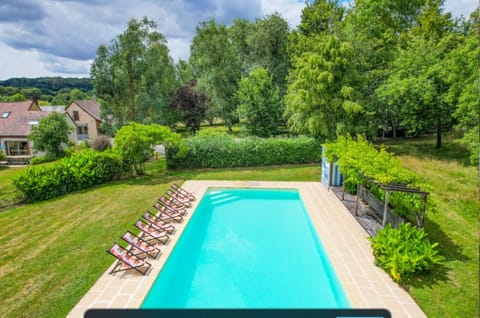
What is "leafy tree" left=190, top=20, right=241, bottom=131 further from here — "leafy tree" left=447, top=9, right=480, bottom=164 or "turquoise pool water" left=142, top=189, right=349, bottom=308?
"turquoise pool water" left=142, top=189, right=349, bottom=308

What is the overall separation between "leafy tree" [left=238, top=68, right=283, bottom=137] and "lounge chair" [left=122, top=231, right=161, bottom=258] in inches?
610

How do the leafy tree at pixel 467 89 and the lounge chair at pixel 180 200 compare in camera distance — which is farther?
the leafy tree at pixel 467 89

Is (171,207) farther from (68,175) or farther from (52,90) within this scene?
(52,90)

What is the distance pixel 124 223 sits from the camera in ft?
34.1

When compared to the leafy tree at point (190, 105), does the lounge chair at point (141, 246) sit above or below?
below

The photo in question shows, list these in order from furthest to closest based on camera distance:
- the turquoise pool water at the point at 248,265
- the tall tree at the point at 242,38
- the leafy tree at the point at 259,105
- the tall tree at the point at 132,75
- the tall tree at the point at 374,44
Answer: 1. the tall tree at the point at 242,38
2. the leafy tree at the point at 259,105
3. the tall tree at the point at 132,75
4. the tall tree at the point at 374,44
5. the turquoise pool water at the point at 248,265

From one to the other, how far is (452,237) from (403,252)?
3.03 m

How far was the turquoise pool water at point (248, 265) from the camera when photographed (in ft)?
22.4

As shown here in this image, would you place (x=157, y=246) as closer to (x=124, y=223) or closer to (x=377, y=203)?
(x=124, y=223)

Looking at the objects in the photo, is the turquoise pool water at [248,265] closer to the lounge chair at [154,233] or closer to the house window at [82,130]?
Result: the lounge chair at [154,233]

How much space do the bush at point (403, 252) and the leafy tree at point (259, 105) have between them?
15779 millimetres

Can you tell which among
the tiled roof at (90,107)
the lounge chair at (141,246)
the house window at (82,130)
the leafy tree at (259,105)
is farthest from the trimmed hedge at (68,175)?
the house window at (82,130)

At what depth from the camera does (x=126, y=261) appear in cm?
725

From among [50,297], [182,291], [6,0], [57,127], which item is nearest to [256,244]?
[182,291]
